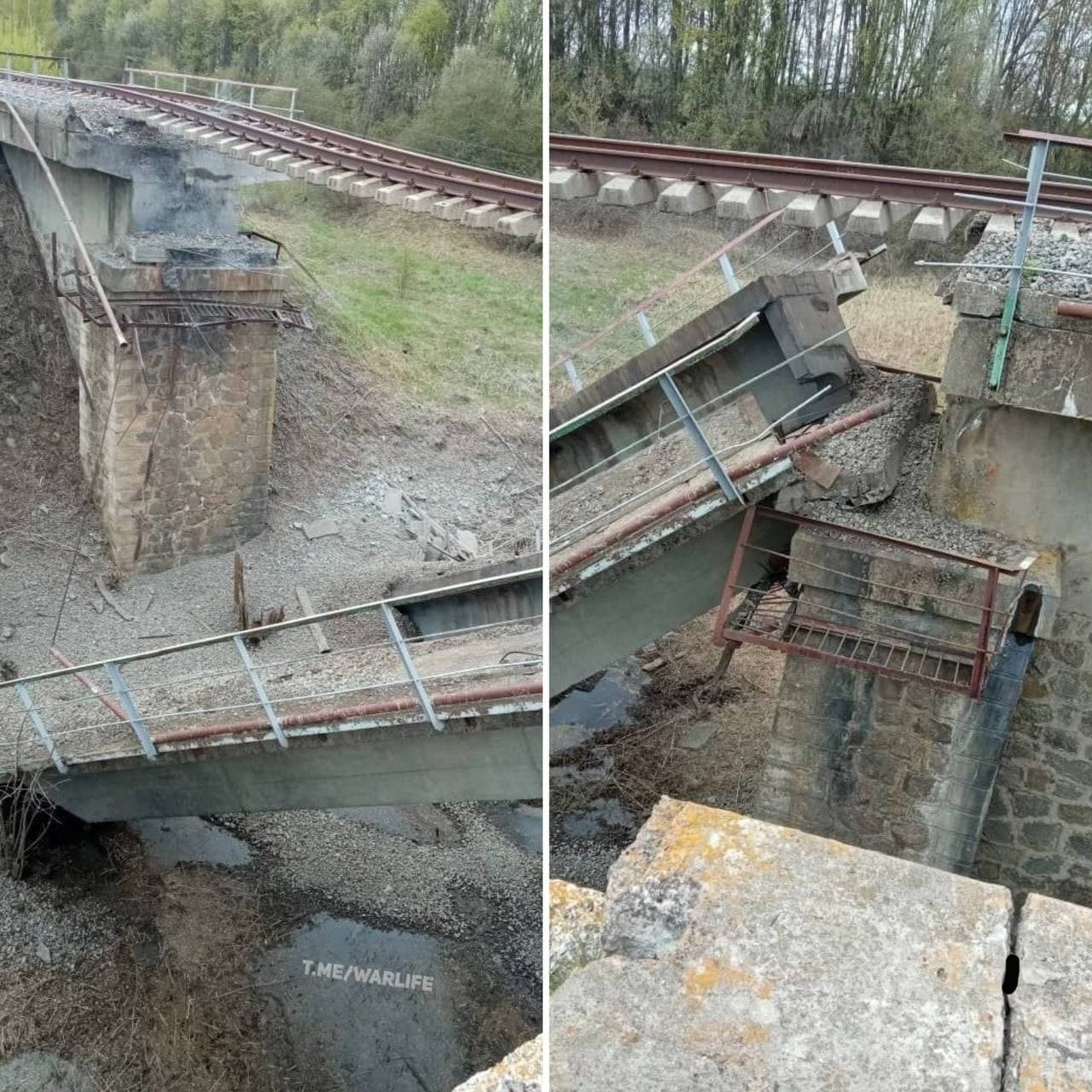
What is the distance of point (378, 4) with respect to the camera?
3355 mm

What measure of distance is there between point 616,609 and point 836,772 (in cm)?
120

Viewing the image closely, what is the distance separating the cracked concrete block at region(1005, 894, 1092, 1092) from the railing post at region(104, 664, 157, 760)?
4.02 m

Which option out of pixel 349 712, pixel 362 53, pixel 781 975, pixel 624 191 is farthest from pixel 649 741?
pixel 781 975

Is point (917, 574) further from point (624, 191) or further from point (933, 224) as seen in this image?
point (624, 191)

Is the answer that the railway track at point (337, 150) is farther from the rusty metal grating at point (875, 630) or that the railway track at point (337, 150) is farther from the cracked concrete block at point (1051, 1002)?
the cracked concrete block at point (1051, 1002)

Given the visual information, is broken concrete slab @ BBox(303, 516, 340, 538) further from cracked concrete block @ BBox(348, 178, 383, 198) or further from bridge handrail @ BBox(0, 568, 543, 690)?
cracked concrete block @ BBox(348, 178, 383, 198)

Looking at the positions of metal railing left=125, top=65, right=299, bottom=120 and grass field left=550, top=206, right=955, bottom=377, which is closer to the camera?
metal railing left=125, top=65, right=299, bottom=120

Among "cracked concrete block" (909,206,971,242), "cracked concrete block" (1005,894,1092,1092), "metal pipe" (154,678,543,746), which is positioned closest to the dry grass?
"cracked concrete block" (909,206,971,242)

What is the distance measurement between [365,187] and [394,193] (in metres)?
0.19

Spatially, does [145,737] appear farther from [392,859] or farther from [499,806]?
[499,806]

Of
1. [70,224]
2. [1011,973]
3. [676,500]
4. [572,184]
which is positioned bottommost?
[676,500]

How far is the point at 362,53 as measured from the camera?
3.47 metres

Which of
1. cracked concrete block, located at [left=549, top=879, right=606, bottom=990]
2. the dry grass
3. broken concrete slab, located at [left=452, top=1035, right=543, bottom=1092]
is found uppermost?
cracked concrete block, located at [left=549, top=879, right=606, bottom=990]

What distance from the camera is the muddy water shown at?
17.1 ft
